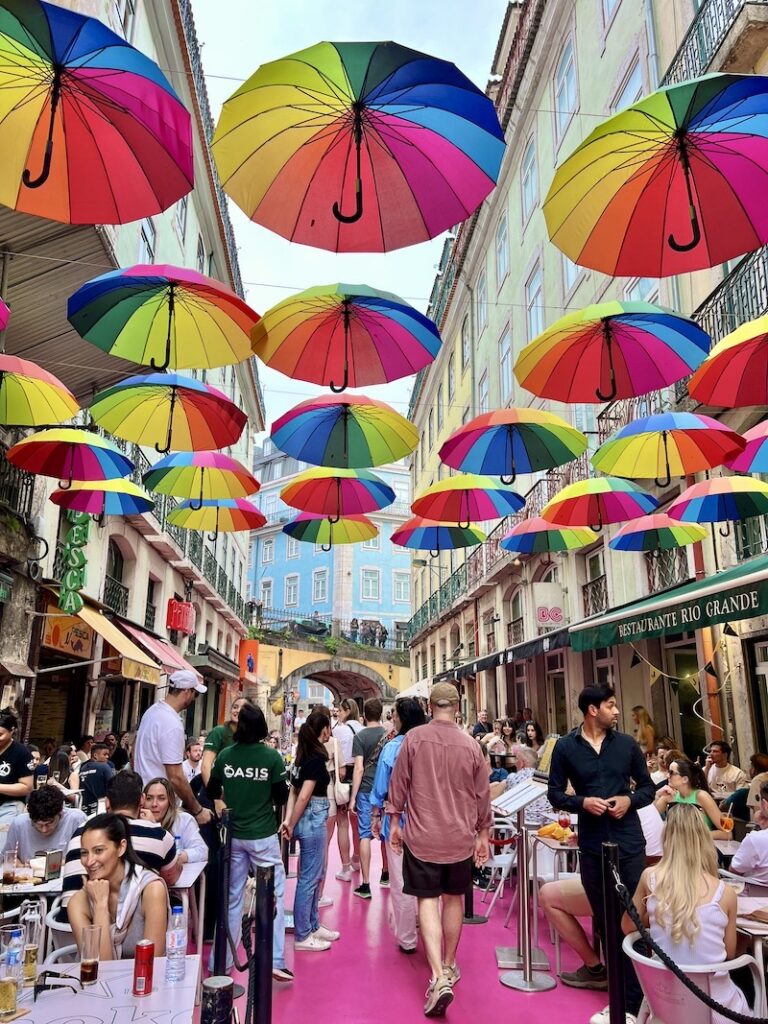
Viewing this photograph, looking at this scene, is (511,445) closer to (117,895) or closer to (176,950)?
(117,895)

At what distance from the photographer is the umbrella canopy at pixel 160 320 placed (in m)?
6.07

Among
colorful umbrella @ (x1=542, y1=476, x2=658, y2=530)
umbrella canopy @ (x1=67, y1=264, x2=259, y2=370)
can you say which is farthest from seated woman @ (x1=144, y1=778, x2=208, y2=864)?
colorful umbrella @ (x1=542, y1=476, x2=658, y2=530)

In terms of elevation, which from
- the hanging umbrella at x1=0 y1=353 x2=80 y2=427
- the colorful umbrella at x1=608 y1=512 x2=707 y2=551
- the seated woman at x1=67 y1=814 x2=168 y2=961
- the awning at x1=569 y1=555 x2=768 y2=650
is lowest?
the seated woman at x1=67 y1=814 x2=168 y2=961

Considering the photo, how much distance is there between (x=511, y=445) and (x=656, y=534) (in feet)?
9.97

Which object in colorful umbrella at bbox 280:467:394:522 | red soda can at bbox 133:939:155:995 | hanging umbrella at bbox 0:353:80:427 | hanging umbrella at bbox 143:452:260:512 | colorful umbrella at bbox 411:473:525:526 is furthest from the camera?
colorful umbrella at bbox 411:473:525:526

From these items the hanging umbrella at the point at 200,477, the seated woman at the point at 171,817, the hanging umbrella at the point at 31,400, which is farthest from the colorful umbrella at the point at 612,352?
the hanging umbrella at the point at 31,400

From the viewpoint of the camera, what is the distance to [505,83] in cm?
2098

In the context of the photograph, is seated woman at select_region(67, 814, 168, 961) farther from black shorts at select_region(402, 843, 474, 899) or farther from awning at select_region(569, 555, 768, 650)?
awning at select_region(569, 555, 768, 650)

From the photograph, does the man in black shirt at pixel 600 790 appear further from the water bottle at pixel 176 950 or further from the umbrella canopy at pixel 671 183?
the umbrella canopy at pixel 671 183

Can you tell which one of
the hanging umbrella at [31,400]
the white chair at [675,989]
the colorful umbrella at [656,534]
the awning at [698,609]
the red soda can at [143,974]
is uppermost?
the hanging umbrella at [31,400]

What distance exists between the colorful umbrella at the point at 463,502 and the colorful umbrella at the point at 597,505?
0.53 m

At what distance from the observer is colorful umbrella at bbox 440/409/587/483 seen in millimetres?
8227

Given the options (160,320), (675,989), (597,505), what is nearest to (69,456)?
(160,320)

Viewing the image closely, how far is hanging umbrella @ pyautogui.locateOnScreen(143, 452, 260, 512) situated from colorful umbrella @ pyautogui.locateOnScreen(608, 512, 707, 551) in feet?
15.8
